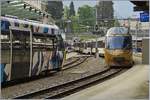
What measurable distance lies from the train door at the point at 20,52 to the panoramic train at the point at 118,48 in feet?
47.6

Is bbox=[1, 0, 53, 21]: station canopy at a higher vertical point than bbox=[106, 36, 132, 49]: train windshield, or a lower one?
higher

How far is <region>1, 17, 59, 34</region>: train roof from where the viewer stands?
19.0 m

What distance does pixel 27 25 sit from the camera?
21.7 meters

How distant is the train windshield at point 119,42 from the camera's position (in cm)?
3575

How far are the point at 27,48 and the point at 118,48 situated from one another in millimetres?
15284

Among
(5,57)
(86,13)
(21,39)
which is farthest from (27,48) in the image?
(86,13)

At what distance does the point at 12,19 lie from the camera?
2000 cm

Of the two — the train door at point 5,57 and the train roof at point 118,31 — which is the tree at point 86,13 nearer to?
the train roof at point 118,31

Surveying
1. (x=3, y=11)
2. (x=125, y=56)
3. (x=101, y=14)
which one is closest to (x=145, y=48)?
(x=125, y=56)

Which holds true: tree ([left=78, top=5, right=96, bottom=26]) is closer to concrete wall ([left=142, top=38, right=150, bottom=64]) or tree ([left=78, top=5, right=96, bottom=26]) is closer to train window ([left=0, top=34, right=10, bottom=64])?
concrete wall ([left=142, top=38, right=150, bottom=64])

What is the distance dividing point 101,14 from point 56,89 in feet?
259

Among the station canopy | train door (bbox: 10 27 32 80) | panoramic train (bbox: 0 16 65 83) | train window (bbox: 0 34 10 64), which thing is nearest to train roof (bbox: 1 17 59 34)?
panoramic train (bbox: 0 16 65 83)

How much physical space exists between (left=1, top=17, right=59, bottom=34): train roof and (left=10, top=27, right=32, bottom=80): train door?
0.21 meters

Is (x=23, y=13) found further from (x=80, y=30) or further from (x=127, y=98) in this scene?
(x=80, y=30)
